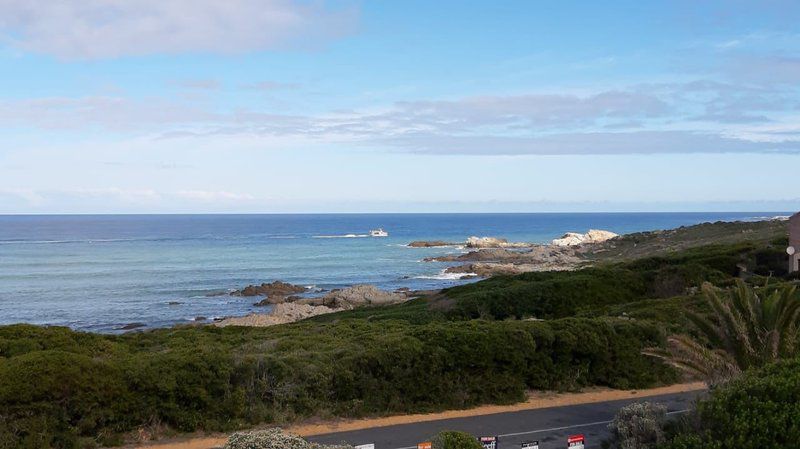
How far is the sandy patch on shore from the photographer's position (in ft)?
43.4

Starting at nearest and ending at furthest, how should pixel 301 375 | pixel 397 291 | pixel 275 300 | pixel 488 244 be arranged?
pixel 301 375 → pixel 275 300 → pixel 397 291 → pixel 488 244

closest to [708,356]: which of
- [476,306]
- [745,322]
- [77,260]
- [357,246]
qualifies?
[745,322]

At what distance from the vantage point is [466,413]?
14992 millimetres

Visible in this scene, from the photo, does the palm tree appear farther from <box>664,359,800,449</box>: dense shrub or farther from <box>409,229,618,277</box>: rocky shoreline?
<box>409,229,618,277</box>: rocky shoreline

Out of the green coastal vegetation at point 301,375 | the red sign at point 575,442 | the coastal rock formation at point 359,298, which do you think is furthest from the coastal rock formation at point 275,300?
the red sign at point 575,442

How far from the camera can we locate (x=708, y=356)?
12.3 m

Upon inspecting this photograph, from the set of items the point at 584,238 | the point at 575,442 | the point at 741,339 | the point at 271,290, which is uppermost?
the point at 741,339

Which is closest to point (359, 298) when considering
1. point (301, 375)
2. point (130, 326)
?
point (130, 326)

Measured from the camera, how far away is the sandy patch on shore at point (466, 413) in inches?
521

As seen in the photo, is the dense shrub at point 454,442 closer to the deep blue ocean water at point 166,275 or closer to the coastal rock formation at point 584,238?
the deep blue ocean water at point 166,275

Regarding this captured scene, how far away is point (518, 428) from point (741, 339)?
4587mm

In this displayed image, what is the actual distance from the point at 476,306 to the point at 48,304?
3817 centimetres

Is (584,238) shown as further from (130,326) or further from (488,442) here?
(488,442)

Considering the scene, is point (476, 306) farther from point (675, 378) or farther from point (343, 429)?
point (343, 429)
